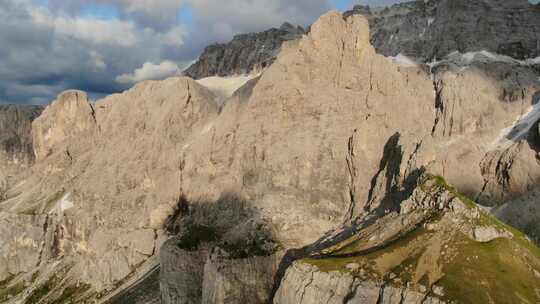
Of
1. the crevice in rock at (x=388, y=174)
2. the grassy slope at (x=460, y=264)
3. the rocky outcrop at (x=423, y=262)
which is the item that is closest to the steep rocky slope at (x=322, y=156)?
the crevice in rock at (x=388, y=174)

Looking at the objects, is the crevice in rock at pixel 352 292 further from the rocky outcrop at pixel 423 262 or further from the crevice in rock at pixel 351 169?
the crevice in rock at pixel 351 169

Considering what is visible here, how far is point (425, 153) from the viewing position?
118 meters

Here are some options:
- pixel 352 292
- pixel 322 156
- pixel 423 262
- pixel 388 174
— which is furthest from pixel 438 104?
pixel 352 292

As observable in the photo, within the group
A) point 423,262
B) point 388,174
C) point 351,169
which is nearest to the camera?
point 423,262

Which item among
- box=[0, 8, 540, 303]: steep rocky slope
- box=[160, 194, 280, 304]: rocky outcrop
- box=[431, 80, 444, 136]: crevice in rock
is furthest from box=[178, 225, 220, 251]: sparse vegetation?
box=[431, 80, 444, 136]: crevice in rock

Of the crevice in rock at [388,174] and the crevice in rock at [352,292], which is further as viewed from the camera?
the crevice in rock at [388,174]

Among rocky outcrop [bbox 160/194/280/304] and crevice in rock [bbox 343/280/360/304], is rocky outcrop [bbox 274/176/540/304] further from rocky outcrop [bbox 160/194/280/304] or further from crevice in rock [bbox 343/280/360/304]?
rocky outcrop [bbox 160/194/280/304]

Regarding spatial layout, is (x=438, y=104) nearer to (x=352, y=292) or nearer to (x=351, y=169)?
(x=351, y=169)

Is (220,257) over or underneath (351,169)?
underneath

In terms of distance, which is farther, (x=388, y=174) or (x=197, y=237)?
(x=197, y=237)

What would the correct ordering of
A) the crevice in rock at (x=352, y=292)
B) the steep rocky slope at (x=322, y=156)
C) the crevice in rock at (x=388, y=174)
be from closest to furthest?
1. the crevice in rock at (x=352, y=292)
2. the crevice in rock at (x=388, y=174)
3. the steep rocky slope at (x=322, y=156)

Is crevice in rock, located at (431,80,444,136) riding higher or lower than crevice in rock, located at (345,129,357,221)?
higher

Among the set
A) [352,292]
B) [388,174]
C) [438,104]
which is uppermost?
[438,104]

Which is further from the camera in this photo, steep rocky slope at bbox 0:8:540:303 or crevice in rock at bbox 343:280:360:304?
→ steep rocky slope at bbox 0:8:540:303
